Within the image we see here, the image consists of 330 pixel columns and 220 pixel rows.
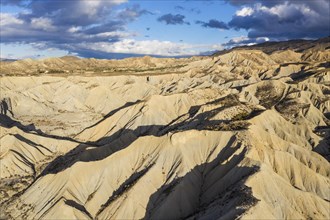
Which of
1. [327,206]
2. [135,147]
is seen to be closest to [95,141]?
[135,147]

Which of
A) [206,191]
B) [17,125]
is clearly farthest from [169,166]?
[17,125]

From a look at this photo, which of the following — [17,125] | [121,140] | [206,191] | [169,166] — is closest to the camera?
[206,191]

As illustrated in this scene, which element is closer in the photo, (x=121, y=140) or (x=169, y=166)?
(x=169, y=166)

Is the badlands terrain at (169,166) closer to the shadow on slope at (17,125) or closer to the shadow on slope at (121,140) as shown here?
the shadow on slope at (121,140)

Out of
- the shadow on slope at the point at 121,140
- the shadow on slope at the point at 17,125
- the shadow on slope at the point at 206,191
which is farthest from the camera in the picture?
the shadow on slope at the point at 17,125

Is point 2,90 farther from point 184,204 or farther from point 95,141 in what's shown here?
point 184,204

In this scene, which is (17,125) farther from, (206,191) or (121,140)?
(206,191)

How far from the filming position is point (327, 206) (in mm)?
47000

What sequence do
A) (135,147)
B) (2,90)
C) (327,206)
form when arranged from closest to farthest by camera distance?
(327,206) < (135,147) < (2,90)

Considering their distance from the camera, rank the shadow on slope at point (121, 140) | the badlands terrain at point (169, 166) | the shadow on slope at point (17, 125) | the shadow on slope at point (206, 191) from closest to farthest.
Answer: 1. the shadow on slope at point (206, 191)
2. the badlands terrain at point (169, 166)
3. the shadow on slope at point (121, 140)
4. the shadow on slope at point (17, 125)

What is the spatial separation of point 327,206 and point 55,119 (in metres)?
72.3

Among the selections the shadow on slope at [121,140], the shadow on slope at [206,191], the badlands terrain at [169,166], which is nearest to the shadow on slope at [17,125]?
the badlands terrain at [169,166]

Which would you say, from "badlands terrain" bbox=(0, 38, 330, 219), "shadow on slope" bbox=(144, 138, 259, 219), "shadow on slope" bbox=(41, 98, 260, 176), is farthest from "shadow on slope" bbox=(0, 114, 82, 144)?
"shadow on slope" bbox=(144, 138, 259, 219)

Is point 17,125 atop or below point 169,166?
atop
